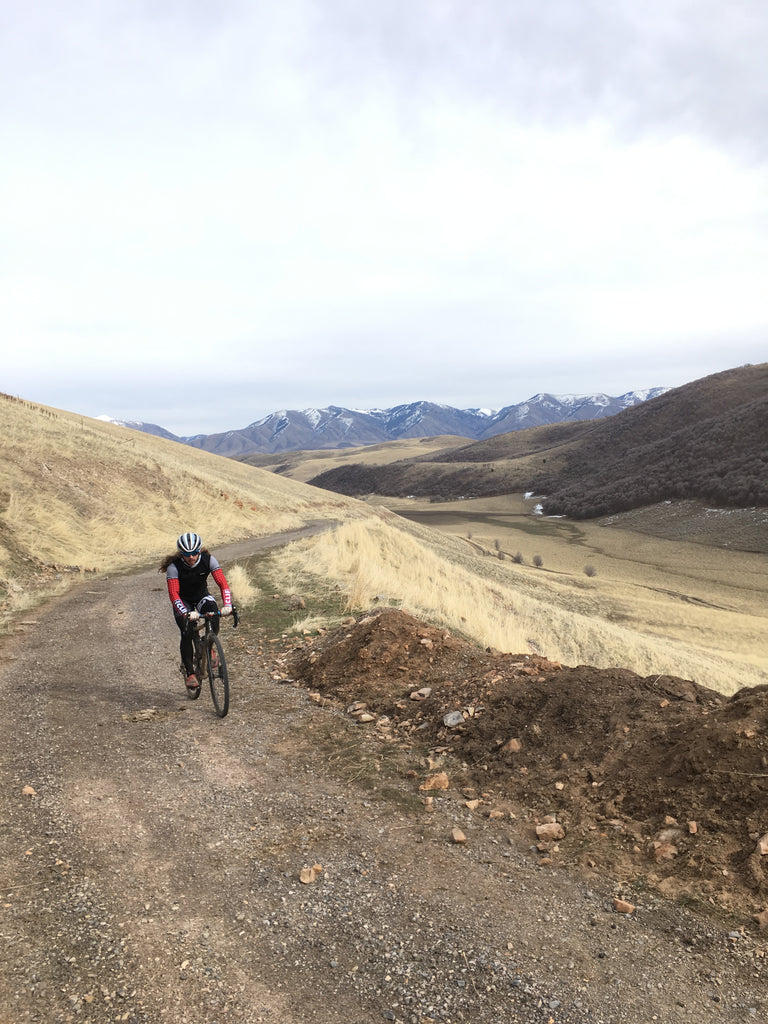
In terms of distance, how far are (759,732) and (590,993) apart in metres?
2.83

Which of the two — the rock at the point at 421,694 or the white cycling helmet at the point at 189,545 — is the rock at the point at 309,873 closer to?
the rock at the point at 421,694

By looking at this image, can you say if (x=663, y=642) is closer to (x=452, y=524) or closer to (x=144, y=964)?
(x=144, y=964)

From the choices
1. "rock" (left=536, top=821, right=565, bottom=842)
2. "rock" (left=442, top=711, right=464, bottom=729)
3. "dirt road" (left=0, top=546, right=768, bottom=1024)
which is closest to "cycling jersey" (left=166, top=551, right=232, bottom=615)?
"dirt road" (left=0, top=546, right=768, bottom=1024)

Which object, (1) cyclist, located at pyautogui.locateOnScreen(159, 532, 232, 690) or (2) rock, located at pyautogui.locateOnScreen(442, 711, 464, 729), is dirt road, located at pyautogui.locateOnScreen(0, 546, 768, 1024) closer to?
(2) rock, located at pyautogui.locateOnScreen(442, 711, 464, 729)

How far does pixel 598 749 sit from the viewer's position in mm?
5801

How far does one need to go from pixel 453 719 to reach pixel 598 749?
5.66ft

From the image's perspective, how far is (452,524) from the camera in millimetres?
75062

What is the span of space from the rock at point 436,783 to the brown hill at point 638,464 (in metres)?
66.6

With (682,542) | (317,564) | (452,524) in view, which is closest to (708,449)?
(682,542)

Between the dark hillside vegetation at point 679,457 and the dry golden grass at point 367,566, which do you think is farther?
the dark hillside vegetation at point 679,457

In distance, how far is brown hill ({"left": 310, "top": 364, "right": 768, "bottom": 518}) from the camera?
235 feet

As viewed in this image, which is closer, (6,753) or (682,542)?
(6,753)

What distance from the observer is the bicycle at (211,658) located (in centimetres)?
743

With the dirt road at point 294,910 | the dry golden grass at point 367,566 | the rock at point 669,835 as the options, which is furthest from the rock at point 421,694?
the dry golden grass at point 367,566
